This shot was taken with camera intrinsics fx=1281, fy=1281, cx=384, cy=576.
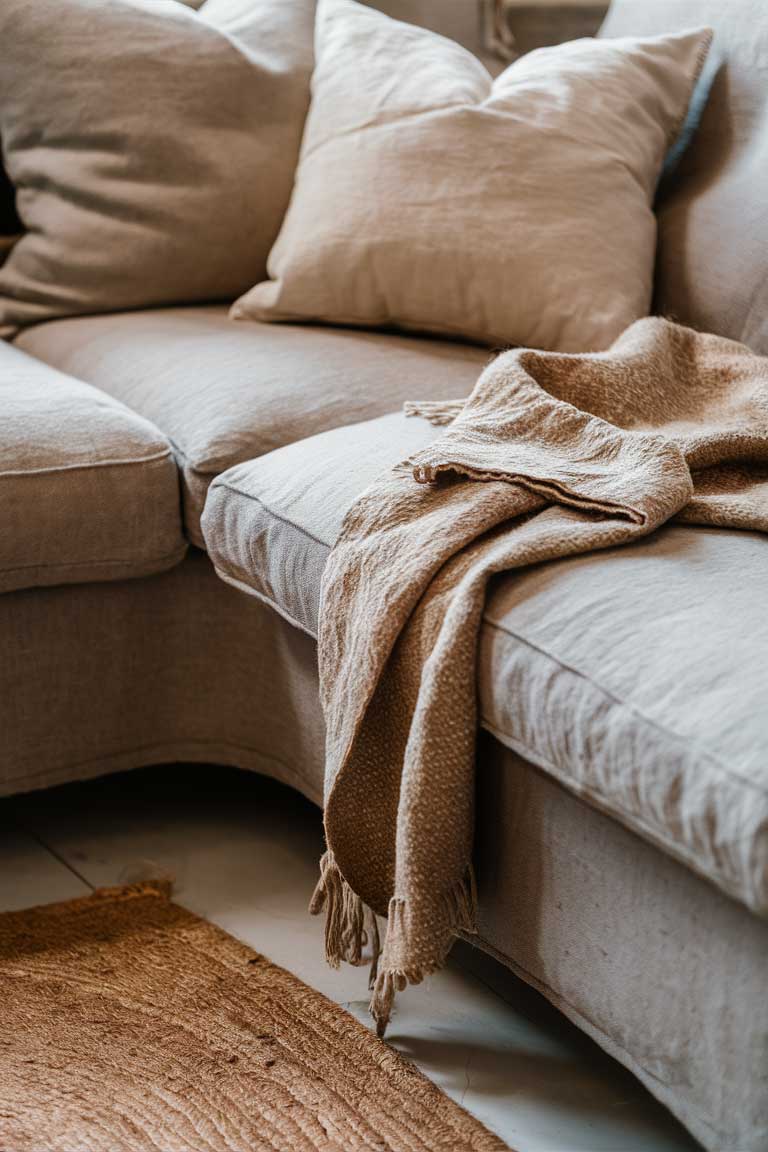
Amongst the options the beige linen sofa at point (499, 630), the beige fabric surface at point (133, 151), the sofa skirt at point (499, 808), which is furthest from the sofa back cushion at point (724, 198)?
the sofa skirt at point (499, 808)

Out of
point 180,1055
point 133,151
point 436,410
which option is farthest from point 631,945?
point 133,151

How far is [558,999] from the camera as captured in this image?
3.21 ft

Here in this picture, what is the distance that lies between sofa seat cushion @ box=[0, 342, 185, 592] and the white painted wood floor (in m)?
0.32

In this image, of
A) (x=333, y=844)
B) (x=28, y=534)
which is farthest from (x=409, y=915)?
(x=28, y=534)

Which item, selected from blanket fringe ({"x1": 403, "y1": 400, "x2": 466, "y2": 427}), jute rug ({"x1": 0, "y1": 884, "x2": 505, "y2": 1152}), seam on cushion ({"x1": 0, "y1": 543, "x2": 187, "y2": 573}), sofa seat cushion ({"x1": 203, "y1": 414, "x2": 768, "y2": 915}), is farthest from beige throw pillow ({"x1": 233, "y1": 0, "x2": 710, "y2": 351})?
jute rug ({"x1": 0, "y1": 884, "x2": 505, "y2": 1152})

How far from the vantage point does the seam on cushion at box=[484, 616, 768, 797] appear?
73 centimetres

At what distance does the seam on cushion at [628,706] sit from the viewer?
0.73 meters

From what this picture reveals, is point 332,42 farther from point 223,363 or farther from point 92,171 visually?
point 223,363

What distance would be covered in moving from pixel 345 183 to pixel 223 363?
309mm

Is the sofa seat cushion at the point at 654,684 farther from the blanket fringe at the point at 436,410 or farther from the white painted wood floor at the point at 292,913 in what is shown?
the white painted wood floor at the point at 292,913

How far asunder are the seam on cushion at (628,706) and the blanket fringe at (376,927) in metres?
Answer: 0.20

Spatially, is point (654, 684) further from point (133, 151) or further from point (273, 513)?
point (133, 151)

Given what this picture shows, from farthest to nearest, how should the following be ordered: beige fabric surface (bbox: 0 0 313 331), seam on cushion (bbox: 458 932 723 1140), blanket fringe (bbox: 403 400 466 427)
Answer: beige fabric surface (bbox: 0 0 313 331), blanket fringe (bbox: 403 400 466 427), seam on cushion (bbox: 458 932 723 1140)

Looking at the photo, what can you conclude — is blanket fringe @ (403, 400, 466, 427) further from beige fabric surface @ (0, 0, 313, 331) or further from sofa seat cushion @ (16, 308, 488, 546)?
beige fabric surface @ (0, 0, 313, 331)
